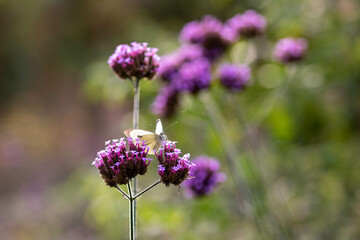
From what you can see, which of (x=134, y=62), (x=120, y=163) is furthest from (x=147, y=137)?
(x=134, y=62)

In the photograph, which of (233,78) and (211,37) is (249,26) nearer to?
(211,37)

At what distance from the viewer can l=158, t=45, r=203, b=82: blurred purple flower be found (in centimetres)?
309

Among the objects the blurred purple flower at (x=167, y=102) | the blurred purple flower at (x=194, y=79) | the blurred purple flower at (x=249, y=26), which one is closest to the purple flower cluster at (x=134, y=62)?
the blurred purple flower at (x=194, y=79)

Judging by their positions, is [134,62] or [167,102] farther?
[167,102]

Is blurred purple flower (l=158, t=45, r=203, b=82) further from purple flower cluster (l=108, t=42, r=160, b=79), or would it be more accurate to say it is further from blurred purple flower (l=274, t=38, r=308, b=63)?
purple flower cluster (l=108, t=42, r=160, b=79)

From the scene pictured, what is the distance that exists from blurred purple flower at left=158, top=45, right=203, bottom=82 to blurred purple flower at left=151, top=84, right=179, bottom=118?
91mm

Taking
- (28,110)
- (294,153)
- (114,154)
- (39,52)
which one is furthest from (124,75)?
(39,52)

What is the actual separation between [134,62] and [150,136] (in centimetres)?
50

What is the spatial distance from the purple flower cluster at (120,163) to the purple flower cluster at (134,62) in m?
0.51

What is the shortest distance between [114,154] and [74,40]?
9.15 metres

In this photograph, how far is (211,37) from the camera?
324 cm

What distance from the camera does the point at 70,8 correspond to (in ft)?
34.0

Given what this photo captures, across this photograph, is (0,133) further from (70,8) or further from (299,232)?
(299,232)

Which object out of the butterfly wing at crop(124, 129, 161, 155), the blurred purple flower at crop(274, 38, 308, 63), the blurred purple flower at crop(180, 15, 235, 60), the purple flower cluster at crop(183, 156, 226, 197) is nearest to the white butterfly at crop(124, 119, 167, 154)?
the butterfly wing at crop(124, 129, 161, 155)
